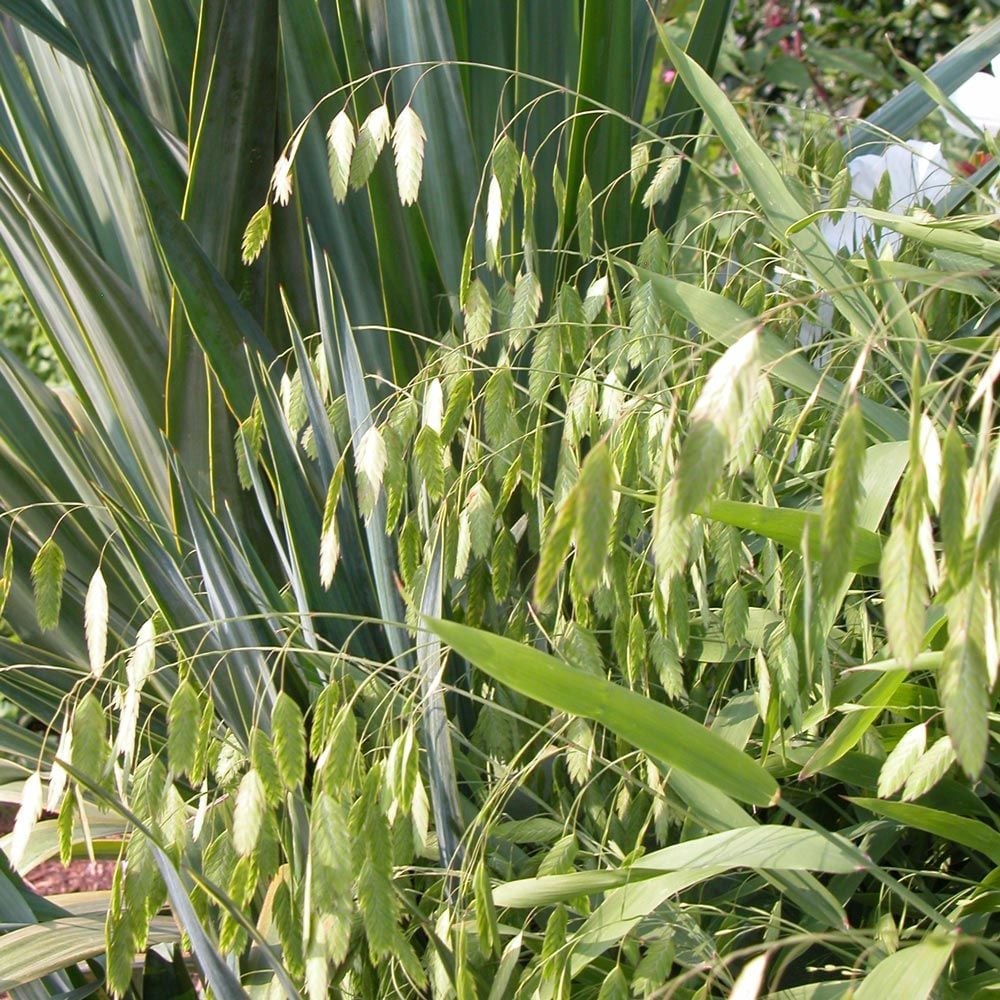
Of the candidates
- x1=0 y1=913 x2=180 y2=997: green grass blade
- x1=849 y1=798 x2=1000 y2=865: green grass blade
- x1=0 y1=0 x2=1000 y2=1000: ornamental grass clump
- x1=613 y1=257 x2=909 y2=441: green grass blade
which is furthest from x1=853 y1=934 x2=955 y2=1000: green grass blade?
x1=0 y1=913 x2=180 y2=997: green grass blade

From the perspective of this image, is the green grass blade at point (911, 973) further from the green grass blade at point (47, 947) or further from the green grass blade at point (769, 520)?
the green grass blade at point (47, 947)

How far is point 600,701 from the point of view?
0.65 m

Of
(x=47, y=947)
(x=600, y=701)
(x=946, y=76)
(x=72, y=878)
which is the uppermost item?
(x=946, y=76)

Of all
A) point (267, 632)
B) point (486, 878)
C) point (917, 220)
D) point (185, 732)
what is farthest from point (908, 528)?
point (267, 632)

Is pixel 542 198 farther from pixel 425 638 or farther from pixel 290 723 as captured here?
pixel 290 723

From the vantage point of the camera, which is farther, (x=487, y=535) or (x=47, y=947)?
(x=47, y=947)

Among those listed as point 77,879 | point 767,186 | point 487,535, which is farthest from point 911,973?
point 77,879

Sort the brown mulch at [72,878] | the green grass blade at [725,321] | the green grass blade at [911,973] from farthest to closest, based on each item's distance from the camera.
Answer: the brown mulch at [72,878] → the green grass blade at [725,321] → the green grass blade at [911,973]

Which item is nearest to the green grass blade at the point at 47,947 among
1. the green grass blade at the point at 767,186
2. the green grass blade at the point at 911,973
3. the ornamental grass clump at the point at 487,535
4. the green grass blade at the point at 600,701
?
the ornamental grass clump at the point at 487,535

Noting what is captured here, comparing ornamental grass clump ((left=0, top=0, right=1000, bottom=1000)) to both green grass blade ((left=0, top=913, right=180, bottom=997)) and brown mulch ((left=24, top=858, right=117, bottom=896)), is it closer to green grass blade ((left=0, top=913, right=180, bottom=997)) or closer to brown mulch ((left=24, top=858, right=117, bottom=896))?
green grass blade ((left=0, top=913, right=180, bottom=997))

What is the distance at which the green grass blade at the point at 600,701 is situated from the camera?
2.09 ft

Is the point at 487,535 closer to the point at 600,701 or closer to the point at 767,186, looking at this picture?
the point at 600,701

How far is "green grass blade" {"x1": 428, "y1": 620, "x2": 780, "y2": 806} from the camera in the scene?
64 centimetres

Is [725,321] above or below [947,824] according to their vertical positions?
above
